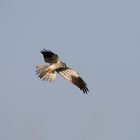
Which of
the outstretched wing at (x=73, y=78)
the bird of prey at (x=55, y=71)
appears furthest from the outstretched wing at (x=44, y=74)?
the outstretched wing at (x=73, y=78)

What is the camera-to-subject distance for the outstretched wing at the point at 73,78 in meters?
20.9

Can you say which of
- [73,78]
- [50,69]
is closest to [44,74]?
[50,69]

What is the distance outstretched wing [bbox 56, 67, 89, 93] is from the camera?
821 inches

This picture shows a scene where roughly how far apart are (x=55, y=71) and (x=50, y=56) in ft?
1.92

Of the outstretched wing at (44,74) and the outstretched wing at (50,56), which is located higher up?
the outstretched wing at (50,56)

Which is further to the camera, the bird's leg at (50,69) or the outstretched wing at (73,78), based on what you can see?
the outstretched wing at (73,78)

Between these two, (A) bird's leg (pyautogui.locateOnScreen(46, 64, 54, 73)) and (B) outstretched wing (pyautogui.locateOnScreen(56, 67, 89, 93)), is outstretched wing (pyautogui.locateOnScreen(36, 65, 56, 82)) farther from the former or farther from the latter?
(B) outstretched wing (pyautogui.locateOnScreen(56, 67, 89, 93))

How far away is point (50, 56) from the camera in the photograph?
20.4m

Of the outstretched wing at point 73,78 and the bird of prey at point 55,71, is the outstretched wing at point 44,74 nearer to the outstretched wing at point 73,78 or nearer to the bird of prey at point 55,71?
the bird of prey at point 55,71

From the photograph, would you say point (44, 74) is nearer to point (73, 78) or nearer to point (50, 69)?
point (50, 69)

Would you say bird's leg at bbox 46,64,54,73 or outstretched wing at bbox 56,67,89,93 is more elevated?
outstretched wing at bbox 56,67,89,93

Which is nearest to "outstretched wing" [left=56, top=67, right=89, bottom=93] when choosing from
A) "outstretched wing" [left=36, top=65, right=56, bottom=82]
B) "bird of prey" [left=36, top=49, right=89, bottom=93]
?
"bird of prey" [left=36, top=49, right=89, bottom=93]

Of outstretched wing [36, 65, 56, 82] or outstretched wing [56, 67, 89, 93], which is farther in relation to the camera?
outstretched wing [56, 67, 89, 93]

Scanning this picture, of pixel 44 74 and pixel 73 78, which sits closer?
pixel 44 74
